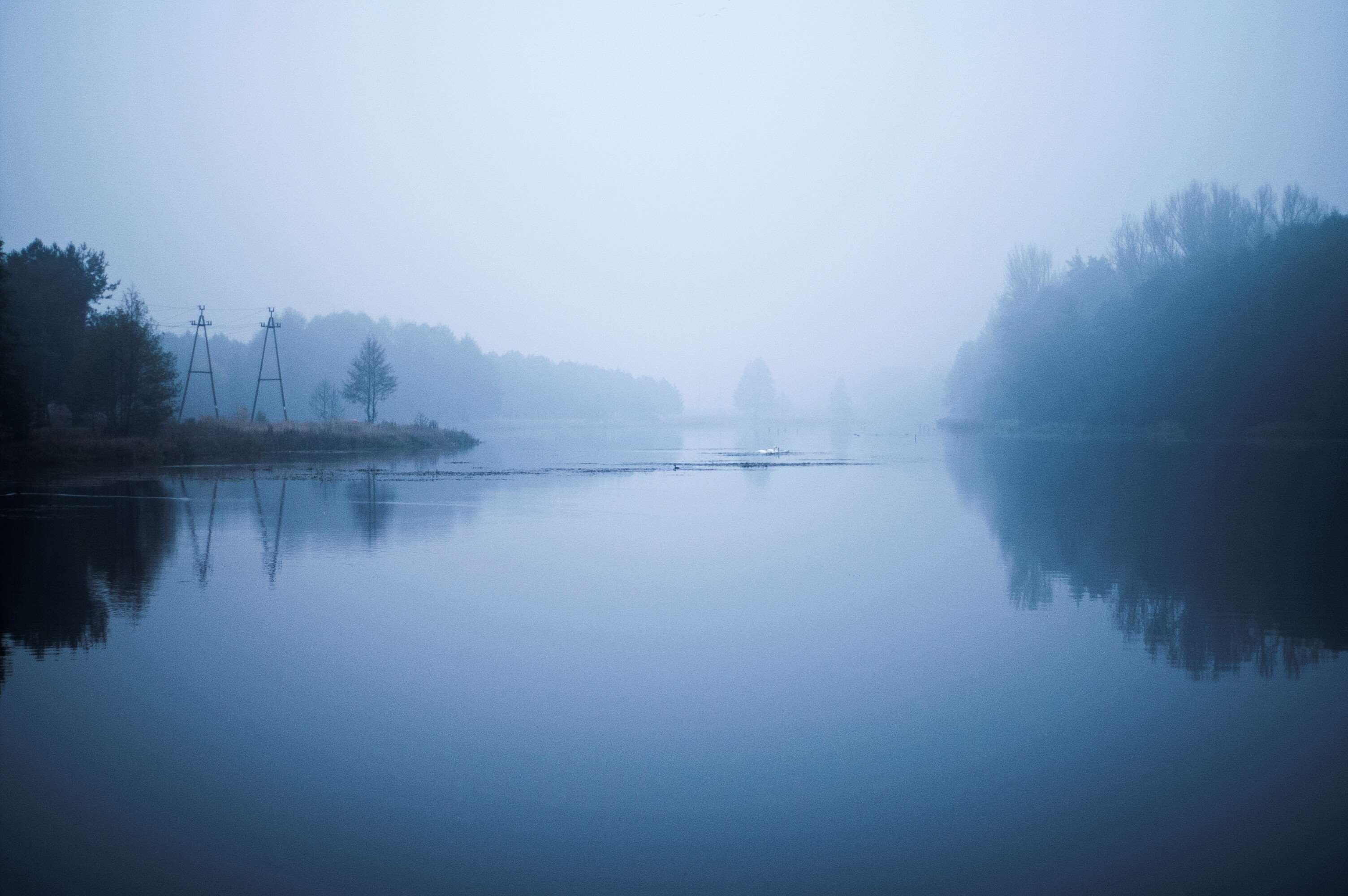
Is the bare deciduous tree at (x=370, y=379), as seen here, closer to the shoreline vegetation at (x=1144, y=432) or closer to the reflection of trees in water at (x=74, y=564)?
the reflection of trees in water at (x=74, y=564)

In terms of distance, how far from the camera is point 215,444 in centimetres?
4709

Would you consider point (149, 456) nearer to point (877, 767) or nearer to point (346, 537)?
point (346, 537)

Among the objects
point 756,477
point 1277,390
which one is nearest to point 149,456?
point 756,477

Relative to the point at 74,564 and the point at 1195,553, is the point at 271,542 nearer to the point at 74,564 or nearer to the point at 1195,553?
the point at 74,564

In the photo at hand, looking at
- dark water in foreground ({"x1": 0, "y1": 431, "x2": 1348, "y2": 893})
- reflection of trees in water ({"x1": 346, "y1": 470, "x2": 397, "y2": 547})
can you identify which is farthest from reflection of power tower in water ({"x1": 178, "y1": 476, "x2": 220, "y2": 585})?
reflection of trees in water ({"x1": 346, "y1": 470, "x2": 397, "y2": 547})

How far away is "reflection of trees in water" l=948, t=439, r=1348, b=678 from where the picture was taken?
10094mm

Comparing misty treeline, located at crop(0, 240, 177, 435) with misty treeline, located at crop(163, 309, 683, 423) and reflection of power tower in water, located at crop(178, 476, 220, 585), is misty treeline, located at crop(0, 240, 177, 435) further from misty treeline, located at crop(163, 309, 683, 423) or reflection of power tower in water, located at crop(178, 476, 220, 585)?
misty treeline, located at crop(163, 309, 683, 423)

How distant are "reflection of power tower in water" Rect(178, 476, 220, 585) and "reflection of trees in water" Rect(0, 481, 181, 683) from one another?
39cm

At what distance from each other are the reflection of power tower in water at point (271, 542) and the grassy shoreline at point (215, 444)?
17920 mm

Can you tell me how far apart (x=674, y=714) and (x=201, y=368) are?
137 metres

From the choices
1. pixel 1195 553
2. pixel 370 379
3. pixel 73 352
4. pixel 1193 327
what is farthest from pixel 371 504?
pixel 1193 327

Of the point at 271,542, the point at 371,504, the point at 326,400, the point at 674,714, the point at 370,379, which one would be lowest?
the point at 674,714

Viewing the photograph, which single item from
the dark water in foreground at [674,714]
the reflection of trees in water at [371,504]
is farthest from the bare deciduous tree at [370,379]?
the dark water in foreground at [674,714]

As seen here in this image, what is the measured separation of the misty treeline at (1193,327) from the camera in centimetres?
6112
